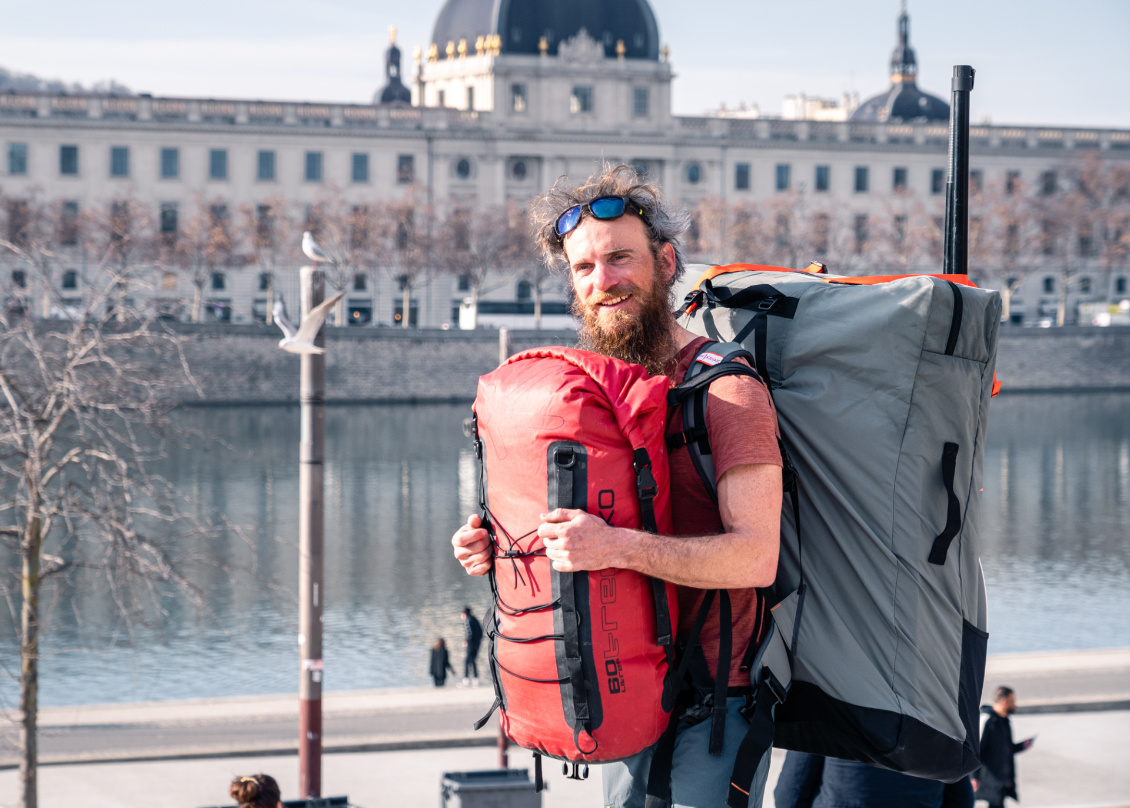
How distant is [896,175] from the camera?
76.2 meters

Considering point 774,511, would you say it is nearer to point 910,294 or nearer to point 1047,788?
point 910,294

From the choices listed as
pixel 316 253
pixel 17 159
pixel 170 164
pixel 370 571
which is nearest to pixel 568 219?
pixel 316 253

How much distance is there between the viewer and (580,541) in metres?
2.35

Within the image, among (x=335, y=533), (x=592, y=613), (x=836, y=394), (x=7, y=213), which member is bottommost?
(x=335, y=533)

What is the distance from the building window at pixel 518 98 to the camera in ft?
236

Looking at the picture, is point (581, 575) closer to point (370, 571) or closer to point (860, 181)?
point (370, 571)

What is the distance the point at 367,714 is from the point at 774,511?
10.7 metres

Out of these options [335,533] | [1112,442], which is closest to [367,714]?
[335,533]

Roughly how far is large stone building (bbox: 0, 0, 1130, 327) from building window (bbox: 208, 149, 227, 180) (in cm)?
7

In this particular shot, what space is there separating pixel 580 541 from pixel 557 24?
74.4 m

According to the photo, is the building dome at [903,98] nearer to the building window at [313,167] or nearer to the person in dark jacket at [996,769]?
the building window at [313,167]

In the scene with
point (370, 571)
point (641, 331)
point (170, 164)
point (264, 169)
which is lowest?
point (370, 571)

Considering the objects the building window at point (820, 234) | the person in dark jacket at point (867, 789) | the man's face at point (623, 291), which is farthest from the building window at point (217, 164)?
the man's face at point (623, 291)

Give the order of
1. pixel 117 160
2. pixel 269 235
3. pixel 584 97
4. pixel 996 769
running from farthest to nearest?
1. pixel 584 97
2. pixel 117 160
3. pixel 269 235
4. pixel 996 769
